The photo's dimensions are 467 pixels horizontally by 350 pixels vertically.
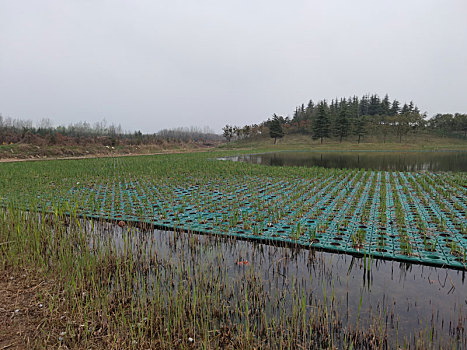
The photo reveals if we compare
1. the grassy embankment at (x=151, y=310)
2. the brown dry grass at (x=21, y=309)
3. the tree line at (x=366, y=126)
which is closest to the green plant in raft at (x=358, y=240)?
the grassy embankment at (x=151, y=310)

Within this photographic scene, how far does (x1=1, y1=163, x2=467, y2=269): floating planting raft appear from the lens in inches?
164

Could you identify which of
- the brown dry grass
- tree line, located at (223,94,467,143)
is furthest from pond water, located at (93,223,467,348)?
tree line, located at (223,94,467,143)

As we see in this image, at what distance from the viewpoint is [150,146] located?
42.6 metres

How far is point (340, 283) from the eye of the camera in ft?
10.5

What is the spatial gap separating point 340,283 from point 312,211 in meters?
2.95

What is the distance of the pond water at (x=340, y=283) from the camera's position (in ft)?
8.19

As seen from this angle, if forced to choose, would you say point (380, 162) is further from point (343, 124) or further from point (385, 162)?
point (343, 124)

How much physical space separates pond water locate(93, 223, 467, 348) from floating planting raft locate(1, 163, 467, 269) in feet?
1.00

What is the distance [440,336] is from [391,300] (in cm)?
58

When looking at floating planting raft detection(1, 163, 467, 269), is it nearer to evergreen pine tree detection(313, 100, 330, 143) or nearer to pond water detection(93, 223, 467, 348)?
pond water detection(93, 223, 467, 348)

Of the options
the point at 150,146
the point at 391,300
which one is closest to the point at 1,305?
the point at 391,300

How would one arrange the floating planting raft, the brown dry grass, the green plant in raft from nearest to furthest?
the brown dry grass < the green plant in raft < the floating planting raft

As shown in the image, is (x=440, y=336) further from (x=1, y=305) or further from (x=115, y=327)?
(x=1, y=305)

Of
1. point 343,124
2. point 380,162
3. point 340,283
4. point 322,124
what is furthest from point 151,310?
point 343,124
